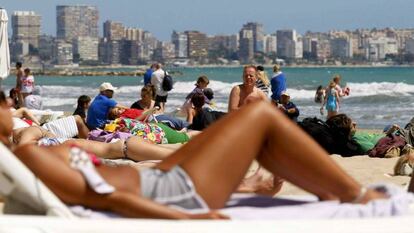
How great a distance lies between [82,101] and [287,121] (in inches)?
340

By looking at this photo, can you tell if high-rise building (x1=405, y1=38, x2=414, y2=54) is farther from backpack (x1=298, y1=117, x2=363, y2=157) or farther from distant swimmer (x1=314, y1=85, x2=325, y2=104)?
backpack (x1=298, y1=117, x2=363, y2=157)

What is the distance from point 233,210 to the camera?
11.9ft

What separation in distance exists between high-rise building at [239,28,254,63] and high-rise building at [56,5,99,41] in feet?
96.9

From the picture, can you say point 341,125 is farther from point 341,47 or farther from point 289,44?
point 289,44

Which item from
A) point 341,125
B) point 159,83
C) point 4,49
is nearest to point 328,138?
point 341,125

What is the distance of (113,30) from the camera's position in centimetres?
15300

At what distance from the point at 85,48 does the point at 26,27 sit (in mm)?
12927

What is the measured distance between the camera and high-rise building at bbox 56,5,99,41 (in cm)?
16988

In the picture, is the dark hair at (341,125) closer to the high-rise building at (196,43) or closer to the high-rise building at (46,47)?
the high-rise building at (46,47)

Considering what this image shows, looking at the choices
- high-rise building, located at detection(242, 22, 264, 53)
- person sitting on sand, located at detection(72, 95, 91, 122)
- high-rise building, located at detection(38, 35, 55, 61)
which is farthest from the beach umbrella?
high-rise building, located at detection(242, 22, 264, 53)

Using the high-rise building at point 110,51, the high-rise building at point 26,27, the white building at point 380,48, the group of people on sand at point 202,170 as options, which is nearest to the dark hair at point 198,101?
the group of people on sand at point 202,170

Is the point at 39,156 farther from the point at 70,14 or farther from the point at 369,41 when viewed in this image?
the point at 70,14

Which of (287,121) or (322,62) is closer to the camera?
(287,121)

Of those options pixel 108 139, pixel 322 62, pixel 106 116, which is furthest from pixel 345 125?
pixel 322 62
